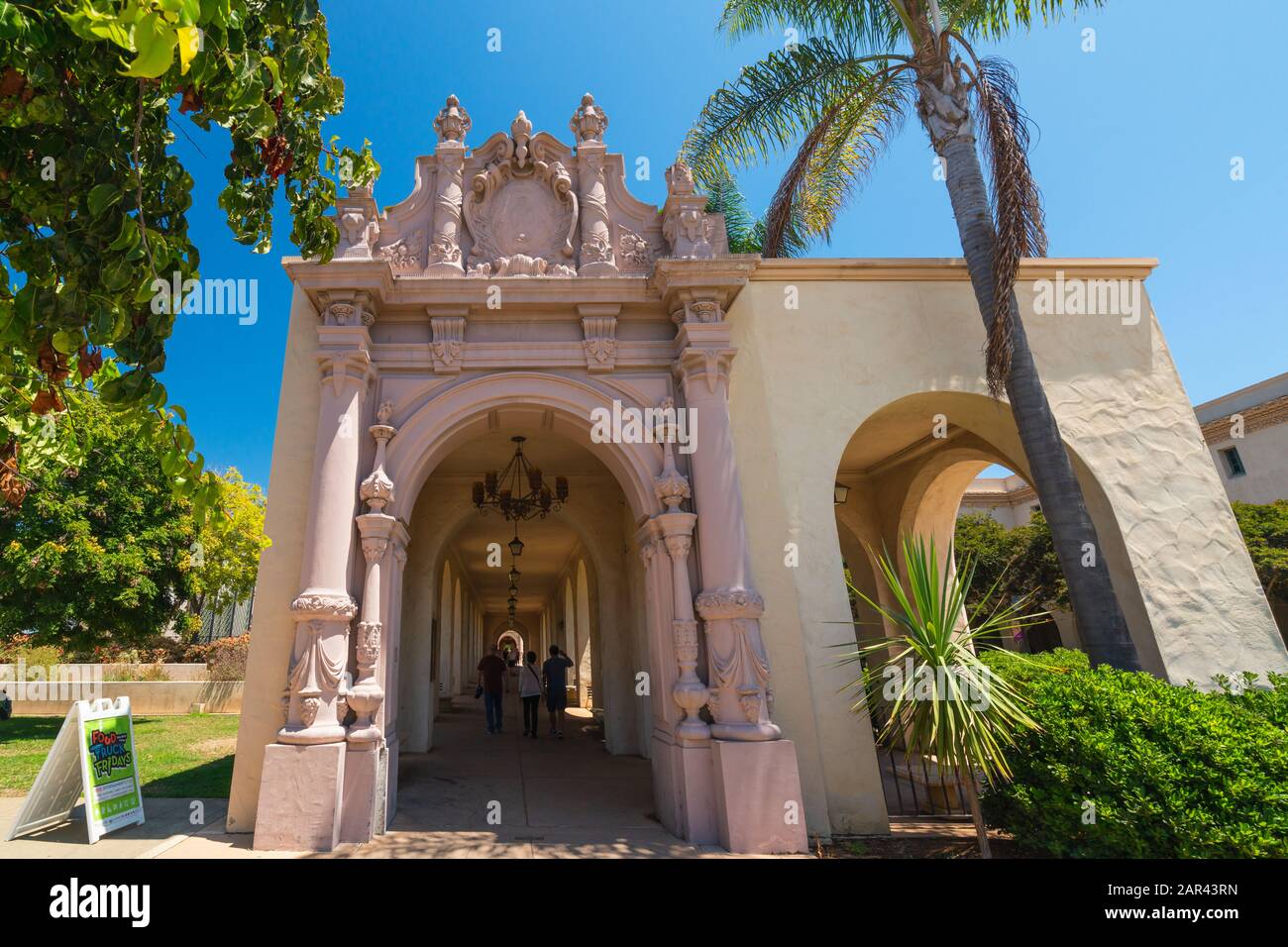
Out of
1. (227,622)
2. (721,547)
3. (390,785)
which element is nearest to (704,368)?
(721,547)

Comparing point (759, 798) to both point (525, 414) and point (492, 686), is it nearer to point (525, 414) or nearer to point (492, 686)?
point (525, 414)

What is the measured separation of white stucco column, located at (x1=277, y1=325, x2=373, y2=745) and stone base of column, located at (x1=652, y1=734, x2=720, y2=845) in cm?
317

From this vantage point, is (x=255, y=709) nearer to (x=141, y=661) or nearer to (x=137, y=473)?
(x=137, y=473)

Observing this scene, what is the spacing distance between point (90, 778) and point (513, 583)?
402 inches

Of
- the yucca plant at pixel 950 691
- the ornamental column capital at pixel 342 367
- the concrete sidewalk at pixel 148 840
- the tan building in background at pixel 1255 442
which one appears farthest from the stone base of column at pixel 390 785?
the tan building in background at pixel 1255 442

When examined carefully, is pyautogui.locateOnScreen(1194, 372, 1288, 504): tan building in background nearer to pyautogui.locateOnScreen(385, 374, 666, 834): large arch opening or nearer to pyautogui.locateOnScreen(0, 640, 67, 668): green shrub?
pyautogui.locateOnScreen(385, 374, 666, 834): large arch opening

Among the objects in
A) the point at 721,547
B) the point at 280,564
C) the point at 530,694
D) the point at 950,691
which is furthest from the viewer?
the point at 530,694

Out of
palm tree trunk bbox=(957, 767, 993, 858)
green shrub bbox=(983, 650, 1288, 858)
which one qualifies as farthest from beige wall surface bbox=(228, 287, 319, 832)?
green shrub bbox=(983, 650, 1288, 858)

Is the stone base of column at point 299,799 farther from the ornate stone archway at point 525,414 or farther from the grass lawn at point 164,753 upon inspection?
the grass lawn at point 164,753

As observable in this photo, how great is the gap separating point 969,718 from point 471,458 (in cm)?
821

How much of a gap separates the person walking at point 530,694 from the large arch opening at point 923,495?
607cm

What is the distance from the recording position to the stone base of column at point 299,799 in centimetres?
574

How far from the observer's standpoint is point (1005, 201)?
759 centimetres

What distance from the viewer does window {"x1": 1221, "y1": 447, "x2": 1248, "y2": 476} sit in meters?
26.8
